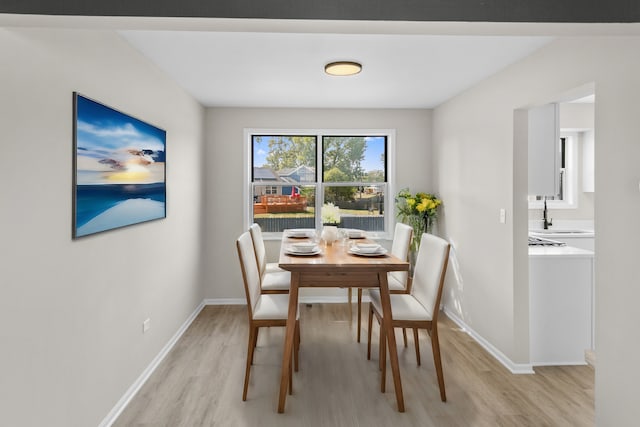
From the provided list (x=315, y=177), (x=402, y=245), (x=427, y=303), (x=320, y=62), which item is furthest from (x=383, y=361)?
(x=315, y=177)

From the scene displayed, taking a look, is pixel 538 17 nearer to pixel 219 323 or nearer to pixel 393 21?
pixel 393 21

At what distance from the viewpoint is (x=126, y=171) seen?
100 inches

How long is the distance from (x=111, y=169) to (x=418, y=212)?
3.44m

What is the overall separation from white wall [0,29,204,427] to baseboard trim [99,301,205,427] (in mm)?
46

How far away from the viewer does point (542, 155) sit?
3088mm

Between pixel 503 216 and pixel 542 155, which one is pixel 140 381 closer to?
pixel 503 216

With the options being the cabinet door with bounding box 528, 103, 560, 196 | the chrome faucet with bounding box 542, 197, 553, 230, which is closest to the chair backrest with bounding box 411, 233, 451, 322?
the cabinet door with bounding box 528, 103, 560, 196

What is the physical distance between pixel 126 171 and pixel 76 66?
72 cm

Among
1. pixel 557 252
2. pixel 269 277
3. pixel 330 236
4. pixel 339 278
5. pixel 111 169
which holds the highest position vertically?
pixel 111 169

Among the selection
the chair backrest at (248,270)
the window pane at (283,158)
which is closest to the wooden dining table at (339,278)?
the chair backrest at (248,270)

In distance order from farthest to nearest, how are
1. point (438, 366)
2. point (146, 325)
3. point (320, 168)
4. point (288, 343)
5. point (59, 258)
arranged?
1. point (320, 168)
2. point (146, 325)
3. point (438, 366)
4. point (288, 343)
5. point (59, 258)

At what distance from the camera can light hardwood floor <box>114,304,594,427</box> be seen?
2.38 meters

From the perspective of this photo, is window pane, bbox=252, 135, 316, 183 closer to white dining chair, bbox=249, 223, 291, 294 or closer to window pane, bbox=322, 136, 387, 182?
window pane, bbox=322, 136, 387, 182

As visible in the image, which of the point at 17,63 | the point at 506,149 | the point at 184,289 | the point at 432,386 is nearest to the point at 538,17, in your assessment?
the point at 506,149
